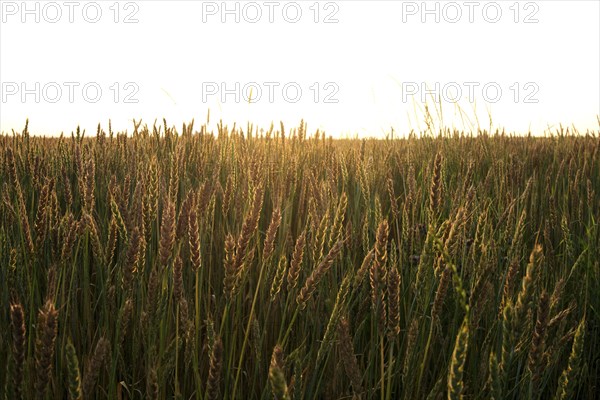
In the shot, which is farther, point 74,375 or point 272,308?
point 272,308

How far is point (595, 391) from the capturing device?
149 centimetres

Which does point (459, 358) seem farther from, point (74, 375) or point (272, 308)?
point (272, 308)

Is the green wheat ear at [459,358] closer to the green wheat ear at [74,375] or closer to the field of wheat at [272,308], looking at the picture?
the field of wheat at [272,308]

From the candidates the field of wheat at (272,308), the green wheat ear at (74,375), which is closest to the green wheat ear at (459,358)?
the field of wheat at (272,308)

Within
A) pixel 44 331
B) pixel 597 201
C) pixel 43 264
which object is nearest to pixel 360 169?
pixel 43 264

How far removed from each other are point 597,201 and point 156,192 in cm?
233

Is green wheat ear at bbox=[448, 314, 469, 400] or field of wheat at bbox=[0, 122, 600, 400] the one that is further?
field of wheat at bbox=[0, 122, 600, 400]

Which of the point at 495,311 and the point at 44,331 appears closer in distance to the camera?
the point at 44,331

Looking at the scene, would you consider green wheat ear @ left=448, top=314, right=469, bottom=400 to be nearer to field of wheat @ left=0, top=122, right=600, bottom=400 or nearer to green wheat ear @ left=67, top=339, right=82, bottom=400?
field of wheat @ left=0, top=122, right=600, bottom=400

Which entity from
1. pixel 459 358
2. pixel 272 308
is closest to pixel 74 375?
pixel 459 358

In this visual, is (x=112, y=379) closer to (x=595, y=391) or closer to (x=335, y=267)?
(x=335, y=267)

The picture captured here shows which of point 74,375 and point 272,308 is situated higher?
point 74,375

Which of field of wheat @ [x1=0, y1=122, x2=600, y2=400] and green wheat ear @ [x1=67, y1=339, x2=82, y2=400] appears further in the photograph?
field of wheat @ [x1=0, y1=122, x2=600, y2=400]

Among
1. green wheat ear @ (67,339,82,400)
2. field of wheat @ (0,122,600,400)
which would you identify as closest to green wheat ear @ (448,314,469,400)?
field of wheat @ (0,122,600,400)
